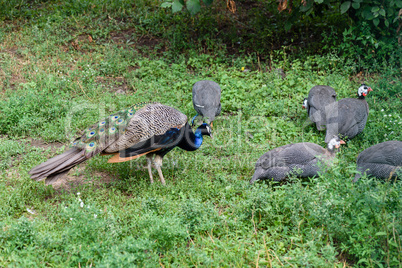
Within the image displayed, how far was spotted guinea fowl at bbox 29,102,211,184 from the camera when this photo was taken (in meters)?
4.90

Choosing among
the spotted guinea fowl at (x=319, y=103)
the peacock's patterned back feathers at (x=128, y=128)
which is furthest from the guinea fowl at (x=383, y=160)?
the peacock's patterned back feathers at (x=128, y=128)

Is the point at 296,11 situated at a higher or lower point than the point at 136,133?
higher

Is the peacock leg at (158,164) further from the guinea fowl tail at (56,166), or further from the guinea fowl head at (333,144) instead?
the guinea fowl head at (333,144)

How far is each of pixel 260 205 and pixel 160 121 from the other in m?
1.81

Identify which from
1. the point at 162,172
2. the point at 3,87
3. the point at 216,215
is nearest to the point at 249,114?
the point at 162,172

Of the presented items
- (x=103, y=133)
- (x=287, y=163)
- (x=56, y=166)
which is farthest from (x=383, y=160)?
(x=56, y=166)

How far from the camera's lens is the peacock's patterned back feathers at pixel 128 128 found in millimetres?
5121

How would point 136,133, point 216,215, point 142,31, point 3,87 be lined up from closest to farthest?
point 216,215 → point 136,133 → point 3,87 → point 142,31

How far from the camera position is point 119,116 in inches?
218

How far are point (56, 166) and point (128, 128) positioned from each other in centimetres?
102

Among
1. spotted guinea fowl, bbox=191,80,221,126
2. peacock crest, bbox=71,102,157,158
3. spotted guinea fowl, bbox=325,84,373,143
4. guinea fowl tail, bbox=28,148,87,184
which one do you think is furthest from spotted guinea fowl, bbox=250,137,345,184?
guinea fowl tail, bbox=28,148,87,184

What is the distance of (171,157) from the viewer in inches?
247

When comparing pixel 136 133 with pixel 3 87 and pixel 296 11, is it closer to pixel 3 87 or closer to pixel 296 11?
pixel 3 87

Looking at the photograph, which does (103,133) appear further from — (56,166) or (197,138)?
(197,138)
